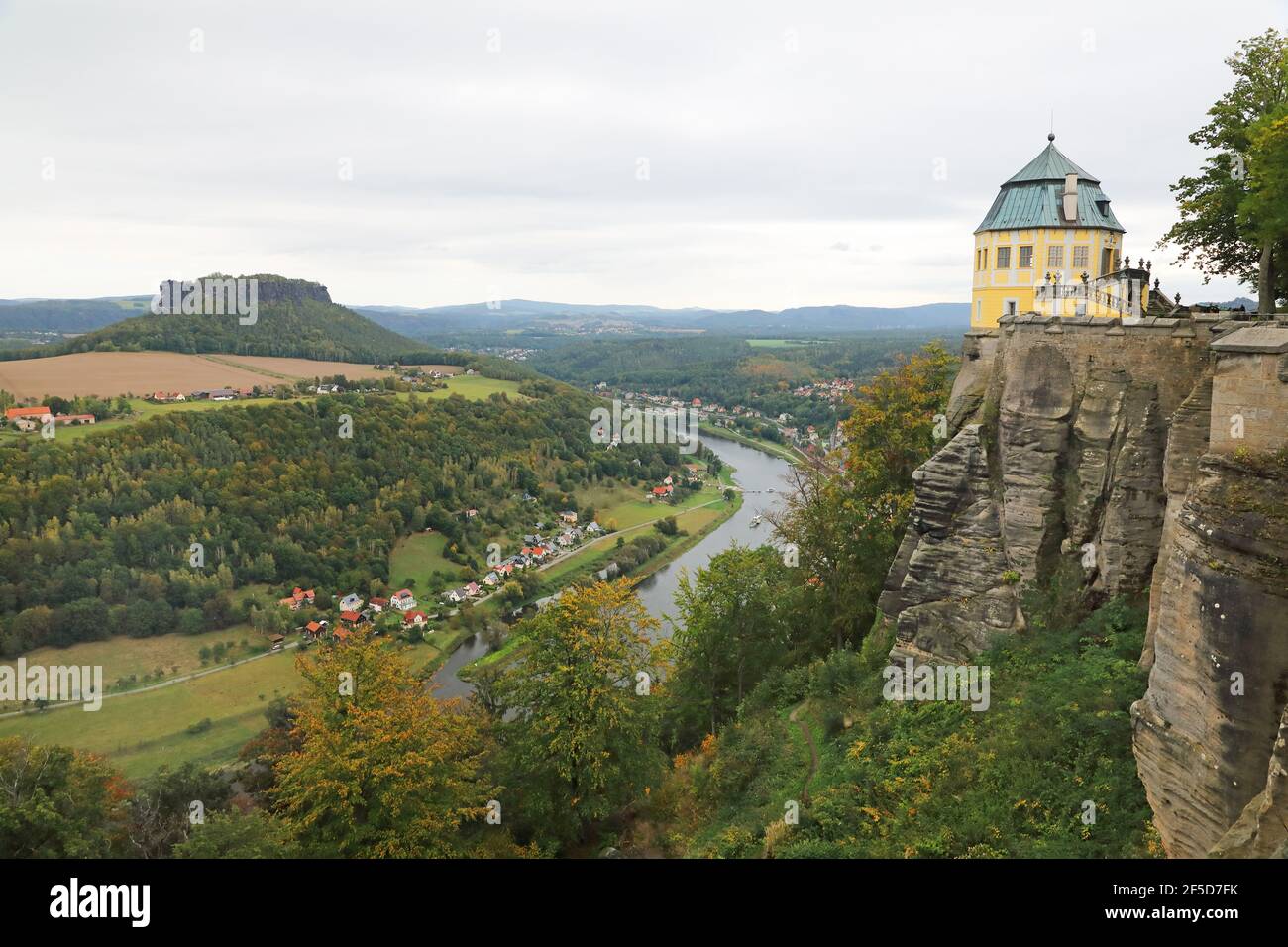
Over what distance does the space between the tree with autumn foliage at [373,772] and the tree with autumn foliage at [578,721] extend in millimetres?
1197

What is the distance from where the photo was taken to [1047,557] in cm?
1487

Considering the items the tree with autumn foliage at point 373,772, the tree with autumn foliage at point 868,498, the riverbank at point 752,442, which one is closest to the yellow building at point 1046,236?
the tree with autumn foliage at point 868,498

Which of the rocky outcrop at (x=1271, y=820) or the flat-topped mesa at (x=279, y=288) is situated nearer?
the rocky outcrop at (x=1271, y=820)

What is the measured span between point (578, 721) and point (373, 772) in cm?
443

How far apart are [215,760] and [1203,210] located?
37.9 meters

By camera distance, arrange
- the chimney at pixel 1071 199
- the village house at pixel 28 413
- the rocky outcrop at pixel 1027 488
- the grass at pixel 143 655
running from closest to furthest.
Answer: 1. the rocky outcrop at pixel 1027 488
2. the chimney at pixel 1071 199
3. the grass at pixel 143 655
4. the village house at pixel 28 413

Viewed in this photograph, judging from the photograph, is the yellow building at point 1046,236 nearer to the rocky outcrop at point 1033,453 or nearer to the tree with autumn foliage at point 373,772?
the rocky outcrop at point 1033,453

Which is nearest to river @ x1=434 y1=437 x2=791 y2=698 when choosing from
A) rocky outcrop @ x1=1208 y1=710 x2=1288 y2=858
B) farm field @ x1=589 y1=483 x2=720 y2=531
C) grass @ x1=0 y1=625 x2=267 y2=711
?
farm field @ x1=589 y1=483 x2=720 y2=531

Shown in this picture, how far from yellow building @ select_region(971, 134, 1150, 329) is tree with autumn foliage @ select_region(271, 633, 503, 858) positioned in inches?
684

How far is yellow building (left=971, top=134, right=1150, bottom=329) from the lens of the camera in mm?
20531

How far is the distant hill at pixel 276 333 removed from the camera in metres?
89.1

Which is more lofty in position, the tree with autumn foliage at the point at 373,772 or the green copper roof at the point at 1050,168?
the green copper roof at the point at 1050,168

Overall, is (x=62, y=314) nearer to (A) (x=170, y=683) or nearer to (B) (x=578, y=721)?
(A) (x=170, y=683)

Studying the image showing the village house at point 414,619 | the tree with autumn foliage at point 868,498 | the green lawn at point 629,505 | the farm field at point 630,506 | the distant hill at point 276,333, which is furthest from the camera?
the distant hill at point 276,333
